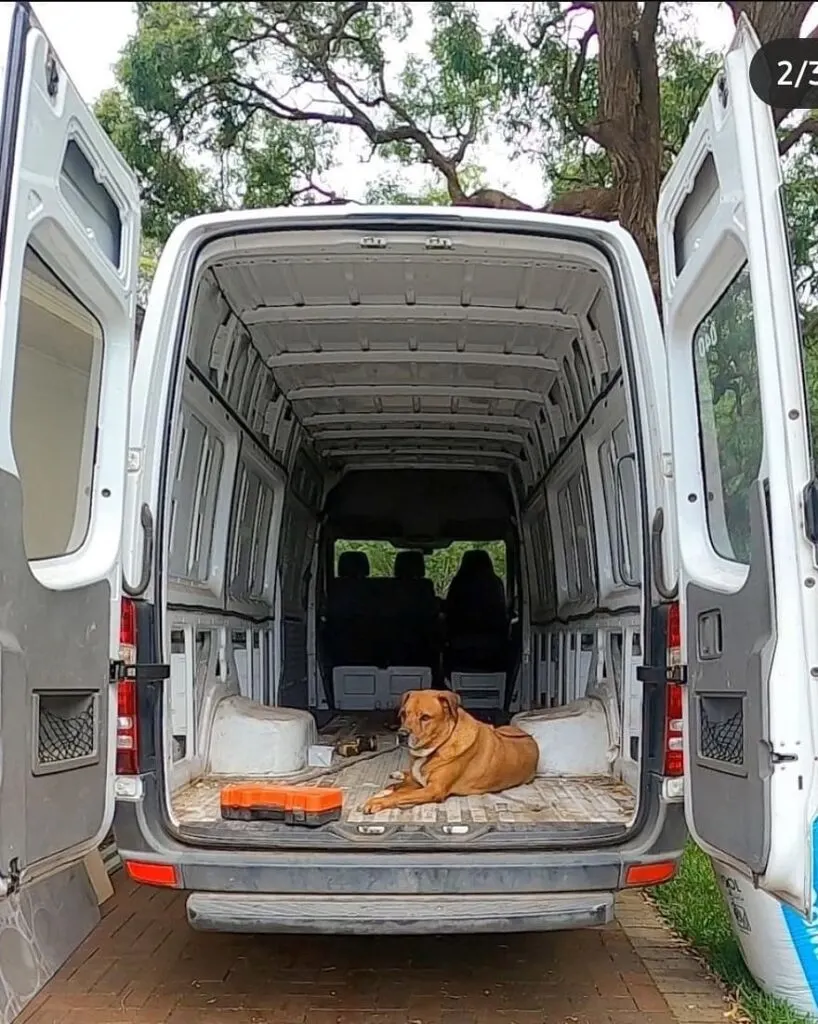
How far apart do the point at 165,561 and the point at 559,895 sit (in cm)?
161

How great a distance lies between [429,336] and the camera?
529 centimetres

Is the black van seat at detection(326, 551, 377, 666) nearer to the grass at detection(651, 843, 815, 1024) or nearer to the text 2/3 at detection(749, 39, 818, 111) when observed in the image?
the grass at detection(651, 843, 815, 1024)

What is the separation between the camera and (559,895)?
3.46m

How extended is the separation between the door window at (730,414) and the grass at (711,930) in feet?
5.01

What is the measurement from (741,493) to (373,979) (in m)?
2.35

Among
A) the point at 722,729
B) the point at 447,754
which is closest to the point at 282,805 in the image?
the point at 447,754

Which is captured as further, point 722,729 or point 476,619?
point 476,619

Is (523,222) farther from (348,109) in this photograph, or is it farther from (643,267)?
(348,109)

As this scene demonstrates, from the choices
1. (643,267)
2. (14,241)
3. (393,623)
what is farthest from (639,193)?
(14,241)

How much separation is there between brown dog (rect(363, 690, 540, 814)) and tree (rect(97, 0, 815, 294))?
6.19 meters

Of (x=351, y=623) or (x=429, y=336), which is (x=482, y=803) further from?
(x=351, y=623)

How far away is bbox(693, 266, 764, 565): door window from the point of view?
10.3 ft

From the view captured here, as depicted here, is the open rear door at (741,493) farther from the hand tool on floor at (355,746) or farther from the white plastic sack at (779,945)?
the hand tool on floor at (355,746)

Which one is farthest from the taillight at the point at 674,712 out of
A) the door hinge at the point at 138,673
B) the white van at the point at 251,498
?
the door hinge at the point at 138,673
